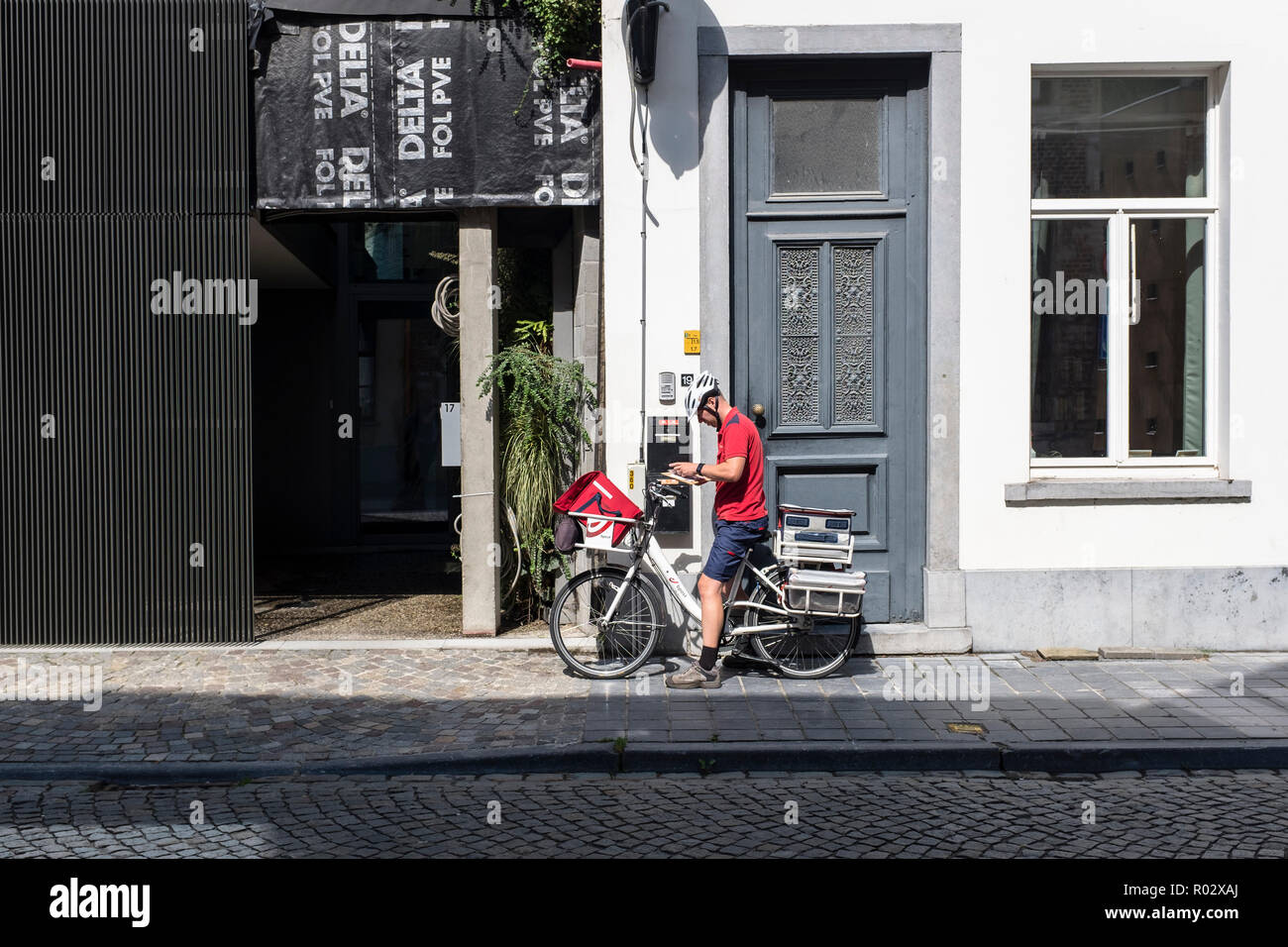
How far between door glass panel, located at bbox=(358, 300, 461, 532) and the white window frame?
8.17 m

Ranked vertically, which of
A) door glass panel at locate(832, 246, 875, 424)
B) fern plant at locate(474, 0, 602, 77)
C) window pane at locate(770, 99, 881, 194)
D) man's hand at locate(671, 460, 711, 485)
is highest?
fern plant at locate(474, 0, 602, 77)

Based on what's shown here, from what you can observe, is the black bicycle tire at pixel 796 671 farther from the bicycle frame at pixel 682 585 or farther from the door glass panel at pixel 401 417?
the door glass panel at pixel 401 417

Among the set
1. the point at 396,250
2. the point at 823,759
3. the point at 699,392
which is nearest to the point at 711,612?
the point at 699,392

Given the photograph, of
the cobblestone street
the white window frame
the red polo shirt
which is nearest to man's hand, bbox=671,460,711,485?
the red polo shirt

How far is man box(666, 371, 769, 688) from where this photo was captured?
7266 millimetres

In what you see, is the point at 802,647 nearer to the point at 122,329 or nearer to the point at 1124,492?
the point at 1124,492

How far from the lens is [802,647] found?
7.63 m

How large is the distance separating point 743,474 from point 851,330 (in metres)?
1.64

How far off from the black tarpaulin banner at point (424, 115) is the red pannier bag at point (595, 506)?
2.16 m

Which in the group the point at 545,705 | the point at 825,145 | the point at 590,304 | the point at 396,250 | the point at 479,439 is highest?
the point at 396,250

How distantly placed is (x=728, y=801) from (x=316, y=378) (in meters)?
10.4

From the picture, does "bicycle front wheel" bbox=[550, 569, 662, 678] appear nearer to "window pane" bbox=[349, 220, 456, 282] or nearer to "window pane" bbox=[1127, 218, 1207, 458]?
"window pane" bbox=[1127, 218, 1207, 458]

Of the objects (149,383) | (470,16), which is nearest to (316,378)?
(149,383)

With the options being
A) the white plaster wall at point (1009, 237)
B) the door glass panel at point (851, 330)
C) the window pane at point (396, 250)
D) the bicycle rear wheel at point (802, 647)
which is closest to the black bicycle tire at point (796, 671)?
the bicycle rear wheel at point (802, 647)
